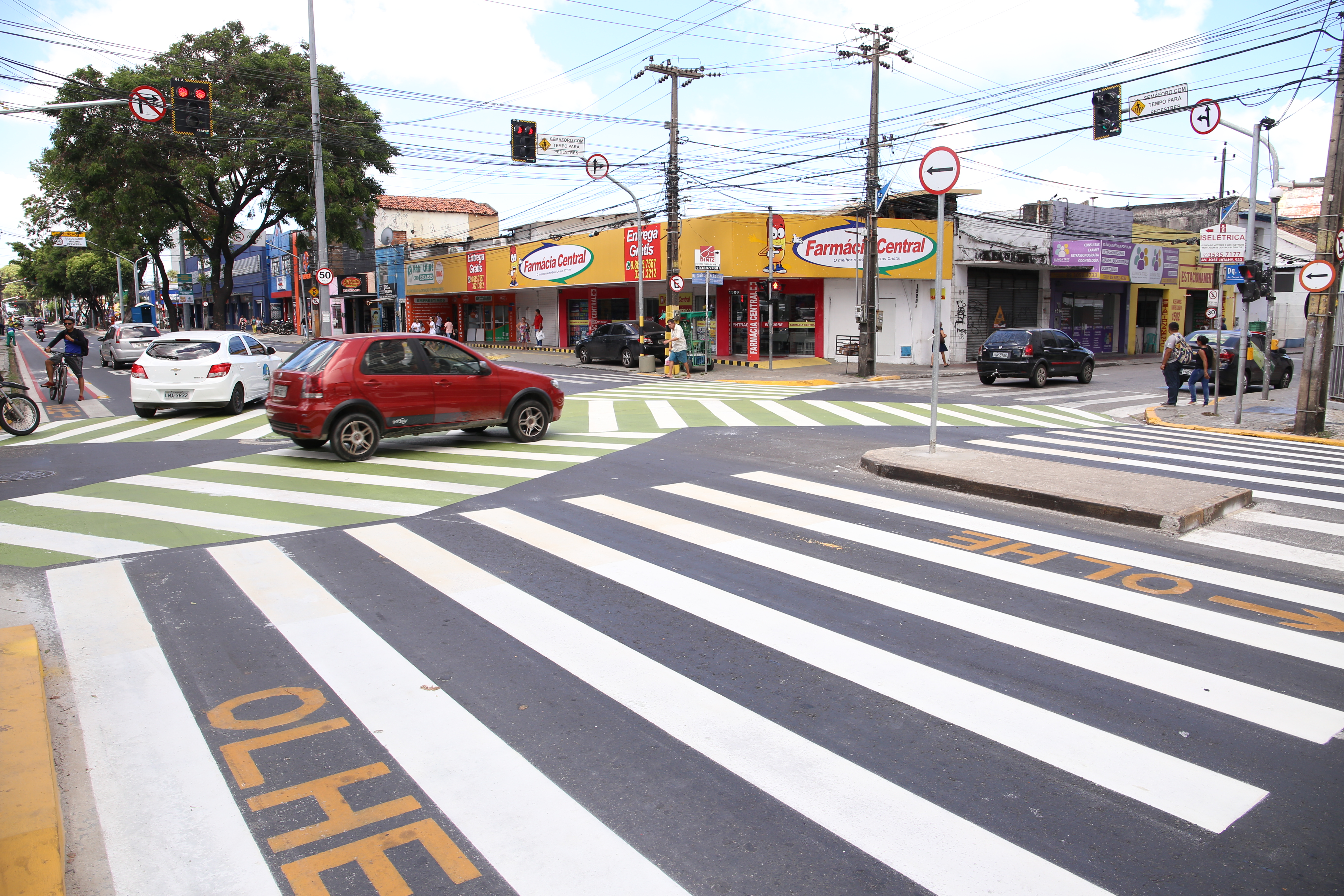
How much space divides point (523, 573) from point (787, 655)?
2.32m

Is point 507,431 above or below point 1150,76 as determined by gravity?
below

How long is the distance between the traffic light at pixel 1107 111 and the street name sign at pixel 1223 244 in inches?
127

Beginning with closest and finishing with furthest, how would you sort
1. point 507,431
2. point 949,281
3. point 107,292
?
point 507,431 < point 949,281 < point 107,292

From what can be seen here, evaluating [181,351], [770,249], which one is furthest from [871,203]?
[181,351]

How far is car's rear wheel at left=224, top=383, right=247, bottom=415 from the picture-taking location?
16.6 meters

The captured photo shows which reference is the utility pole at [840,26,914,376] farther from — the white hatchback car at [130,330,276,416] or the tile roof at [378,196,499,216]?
the tile roof at [378,196,499,216]

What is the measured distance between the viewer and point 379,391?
11359 millimetres

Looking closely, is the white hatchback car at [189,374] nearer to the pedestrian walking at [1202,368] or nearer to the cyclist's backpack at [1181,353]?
the cyclist's backpack at [1181,353]

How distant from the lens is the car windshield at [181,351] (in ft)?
52.5

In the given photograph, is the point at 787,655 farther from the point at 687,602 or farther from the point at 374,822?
the point at 374,822

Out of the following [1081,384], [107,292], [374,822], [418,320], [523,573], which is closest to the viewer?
[374,822]

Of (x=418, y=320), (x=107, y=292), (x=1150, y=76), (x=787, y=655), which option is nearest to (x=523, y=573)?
(x=787, y=655)

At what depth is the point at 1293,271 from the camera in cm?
1764

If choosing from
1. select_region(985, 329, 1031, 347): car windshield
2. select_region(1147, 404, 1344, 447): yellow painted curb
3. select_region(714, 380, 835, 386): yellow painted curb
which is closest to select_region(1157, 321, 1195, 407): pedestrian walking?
select_region(1147, 404, 1344, 447): yellow painted curb
